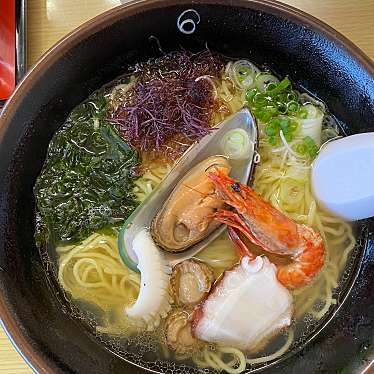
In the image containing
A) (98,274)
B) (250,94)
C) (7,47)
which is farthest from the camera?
(7,47)

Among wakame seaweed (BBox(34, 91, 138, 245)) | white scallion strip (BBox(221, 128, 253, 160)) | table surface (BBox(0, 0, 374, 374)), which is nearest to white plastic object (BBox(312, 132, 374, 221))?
white scallion strip (BBox(221, 128, 253, 160))

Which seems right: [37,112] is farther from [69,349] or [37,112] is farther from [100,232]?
[69,349]

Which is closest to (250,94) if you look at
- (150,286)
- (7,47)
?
(150,286)

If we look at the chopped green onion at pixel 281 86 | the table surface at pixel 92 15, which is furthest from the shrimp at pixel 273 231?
the table surface at pixel 92 15

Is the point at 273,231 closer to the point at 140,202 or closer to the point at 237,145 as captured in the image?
the point at 237,145

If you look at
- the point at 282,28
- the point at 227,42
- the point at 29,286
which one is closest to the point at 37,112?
the point at 29,286
